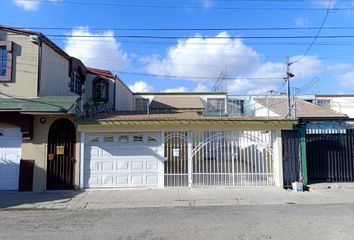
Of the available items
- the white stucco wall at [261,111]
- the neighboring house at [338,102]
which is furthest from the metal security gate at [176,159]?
the neighboring house at [338,102]

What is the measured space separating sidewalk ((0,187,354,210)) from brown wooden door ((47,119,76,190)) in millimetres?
737

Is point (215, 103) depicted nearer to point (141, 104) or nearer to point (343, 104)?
point (141, 104)

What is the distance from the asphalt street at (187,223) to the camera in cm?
756

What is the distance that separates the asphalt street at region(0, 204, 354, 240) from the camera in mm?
7559

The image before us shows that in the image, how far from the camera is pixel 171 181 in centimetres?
1502

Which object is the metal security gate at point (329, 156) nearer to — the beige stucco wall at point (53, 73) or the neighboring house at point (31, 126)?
the neighboring house at point (31, 126)

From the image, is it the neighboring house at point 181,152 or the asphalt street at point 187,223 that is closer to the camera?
the asphalt street at point 187,223

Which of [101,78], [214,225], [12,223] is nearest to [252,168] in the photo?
[214,225]

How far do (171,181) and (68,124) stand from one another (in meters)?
5.11

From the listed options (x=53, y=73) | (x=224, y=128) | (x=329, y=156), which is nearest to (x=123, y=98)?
(x=53, y=73)

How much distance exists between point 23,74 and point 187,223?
1060cm

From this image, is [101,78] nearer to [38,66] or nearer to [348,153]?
[38,66]

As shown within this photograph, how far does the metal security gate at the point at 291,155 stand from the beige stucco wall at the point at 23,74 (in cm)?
1116

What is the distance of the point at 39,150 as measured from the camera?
14703 millimetres
